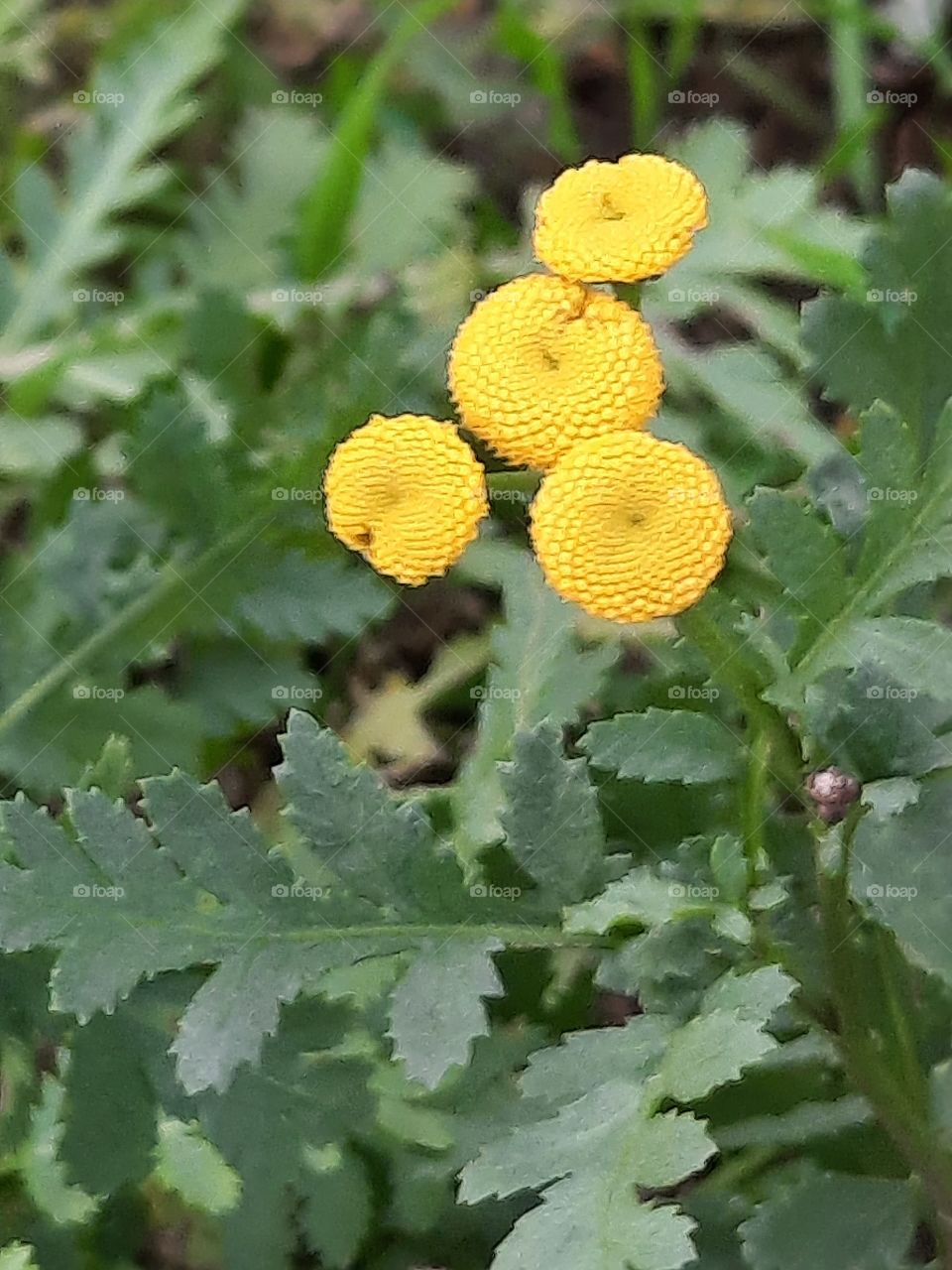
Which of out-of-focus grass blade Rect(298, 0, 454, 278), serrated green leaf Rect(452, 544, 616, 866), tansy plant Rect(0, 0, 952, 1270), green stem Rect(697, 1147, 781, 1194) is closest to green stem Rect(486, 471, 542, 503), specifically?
tansy plant Rect(0, 0, 952, 1270)

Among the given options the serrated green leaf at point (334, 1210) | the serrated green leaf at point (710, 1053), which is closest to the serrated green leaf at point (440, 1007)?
the serrated green leaf at point (710, 1053)

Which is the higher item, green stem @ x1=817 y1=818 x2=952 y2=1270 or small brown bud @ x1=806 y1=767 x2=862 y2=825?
small brown bud @ x1=806 y1=767 x2=862 y2=825

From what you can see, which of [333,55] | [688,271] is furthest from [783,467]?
[333,55]

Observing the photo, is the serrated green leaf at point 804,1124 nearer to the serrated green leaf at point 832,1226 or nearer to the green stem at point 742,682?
the serrated green leaf at point 832,1226

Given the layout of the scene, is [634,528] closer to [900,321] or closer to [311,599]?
[900,321]

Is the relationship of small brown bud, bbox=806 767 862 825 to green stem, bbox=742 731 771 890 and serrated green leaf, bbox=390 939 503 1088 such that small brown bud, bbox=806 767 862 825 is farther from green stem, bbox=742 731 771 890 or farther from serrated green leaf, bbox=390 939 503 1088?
serrated green leaf, bbox=390 939 503 1088

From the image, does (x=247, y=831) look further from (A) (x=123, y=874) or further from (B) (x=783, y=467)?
(B) (x=783, y=467)
